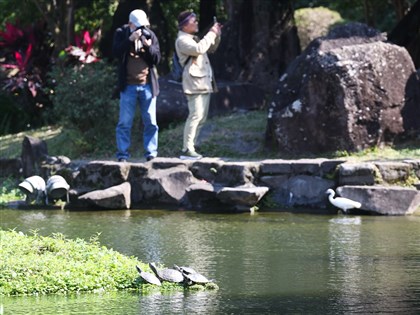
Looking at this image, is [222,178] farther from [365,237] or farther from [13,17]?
[13,17]

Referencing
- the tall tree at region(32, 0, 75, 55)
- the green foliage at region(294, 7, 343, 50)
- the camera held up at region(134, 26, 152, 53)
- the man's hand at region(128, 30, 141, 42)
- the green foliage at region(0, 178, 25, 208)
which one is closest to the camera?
the man's hand at region(128, 30, 141, 42)

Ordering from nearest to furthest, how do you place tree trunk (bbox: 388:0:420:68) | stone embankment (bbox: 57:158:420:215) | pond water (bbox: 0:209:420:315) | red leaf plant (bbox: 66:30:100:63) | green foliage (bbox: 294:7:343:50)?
pond water (bbox: 0:209:420:315) < stone embankment (bbox: 57:158:420:215) < red leaf plant (bbox: 66:30:100:63) < tree trunk (bbox: 388:0:420:68) < green foliage (bbox: 294:7:343:50)

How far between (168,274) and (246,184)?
517 centimetres

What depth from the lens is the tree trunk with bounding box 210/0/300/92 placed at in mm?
18047

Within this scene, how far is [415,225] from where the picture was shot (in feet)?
37.7

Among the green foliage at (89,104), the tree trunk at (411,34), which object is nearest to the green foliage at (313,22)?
the tree trunk at (411,34)

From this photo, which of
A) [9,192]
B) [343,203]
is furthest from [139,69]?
[343,203]

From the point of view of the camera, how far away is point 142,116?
45.6ft

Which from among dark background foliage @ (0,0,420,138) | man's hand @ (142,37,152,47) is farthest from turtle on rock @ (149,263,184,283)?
dark background foliage @ (0,0,420,138)

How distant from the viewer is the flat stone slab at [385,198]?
40.4 feet

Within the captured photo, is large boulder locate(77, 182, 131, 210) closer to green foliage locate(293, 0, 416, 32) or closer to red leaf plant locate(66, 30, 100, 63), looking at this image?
red leaf plant locate(66, 30, 100, 63)

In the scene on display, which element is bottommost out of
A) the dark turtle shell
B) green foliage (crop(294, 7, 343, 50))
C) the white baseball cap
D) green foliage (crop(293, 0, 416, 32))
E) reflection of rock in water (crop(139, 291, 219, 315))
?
reflection of rock in water (crop(139, 291, 219, 315))

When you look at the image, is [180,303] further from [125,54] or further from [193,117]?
[193,117]

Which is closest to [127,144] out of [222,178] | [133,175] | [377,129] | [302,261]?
[133,175]
